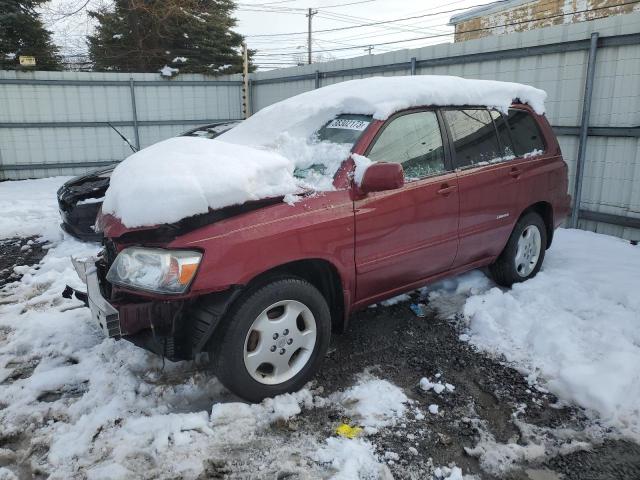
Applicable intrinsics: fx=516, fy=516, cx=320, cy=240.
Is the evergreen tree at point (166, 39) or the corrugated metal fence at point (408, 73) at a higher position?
the evergreen tree at point (166, 39)

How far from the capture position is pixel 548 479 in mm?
2496

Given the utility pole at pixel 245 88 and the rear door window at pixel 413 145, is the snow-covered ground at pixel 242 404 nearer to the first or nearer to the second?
the rear door window at pixel 413 145

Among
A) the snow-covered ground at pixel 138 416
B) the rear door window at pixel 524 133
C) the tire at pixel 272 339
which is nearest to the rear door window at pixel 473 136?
the rear door window at pixel 524 133

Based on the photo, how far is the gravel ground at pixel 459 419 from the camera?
2.57 m

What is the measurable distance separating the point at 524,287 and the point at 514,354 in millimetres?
1127

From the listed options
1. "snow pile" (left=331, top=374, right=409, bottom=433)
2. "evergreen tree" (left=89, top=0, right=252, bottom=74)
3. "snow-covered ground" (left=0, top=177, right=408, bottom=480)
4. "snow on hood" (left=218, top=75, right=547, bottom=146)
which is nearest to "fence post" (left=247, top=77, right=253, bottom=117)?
"evergreen tree" (left=89, top=0, right=252, bottom=74)

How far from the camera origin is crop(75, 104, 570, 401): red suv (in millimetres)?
2799

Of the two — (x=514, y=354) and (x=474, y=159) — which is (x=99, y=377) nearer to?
(x=514, y=354)

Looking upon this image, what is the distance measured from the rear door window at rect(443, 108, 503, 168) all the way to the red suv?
1 cm

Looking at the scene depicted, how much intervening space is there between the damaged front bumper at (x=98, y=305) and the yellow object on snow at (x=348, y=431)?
1.31 metres

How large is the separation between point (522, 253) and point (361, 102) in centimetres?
220

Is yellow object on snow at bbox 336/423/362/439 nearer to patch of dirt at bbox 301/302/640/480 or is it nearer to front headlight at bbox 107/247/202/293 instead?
patch of dirt at bbox 301/302/640/480

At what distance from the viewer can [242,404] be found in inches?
117

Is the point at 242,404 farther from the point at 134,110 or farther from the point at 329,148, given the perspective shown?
the point at 134,110
